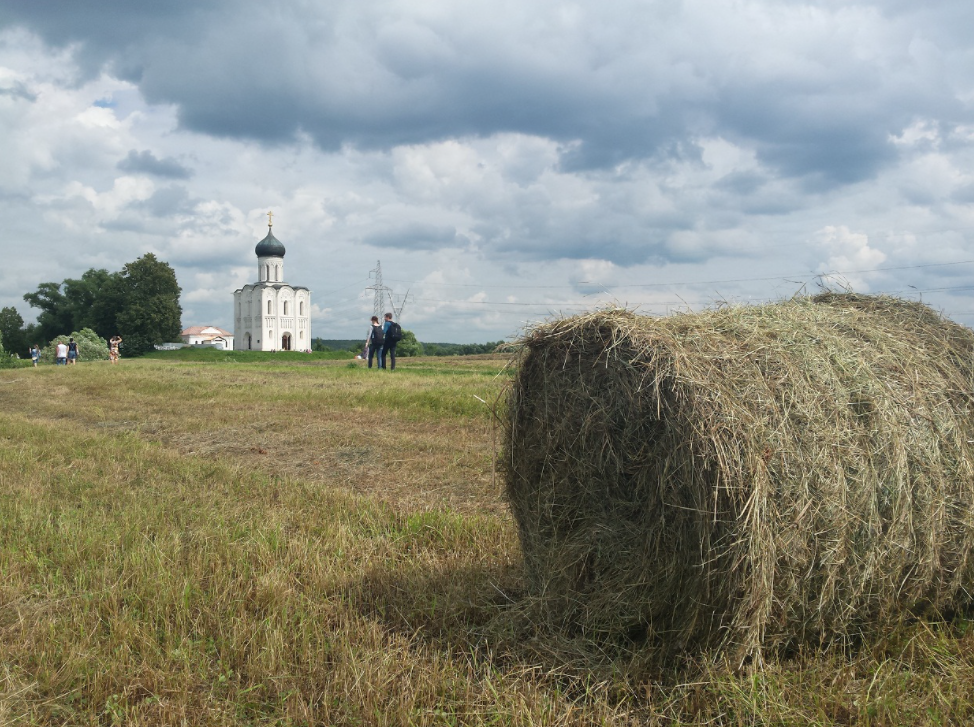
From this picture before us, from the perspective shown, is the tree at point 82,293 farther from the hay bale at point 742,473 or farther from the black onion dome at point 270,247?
the hay bale at point 742,473

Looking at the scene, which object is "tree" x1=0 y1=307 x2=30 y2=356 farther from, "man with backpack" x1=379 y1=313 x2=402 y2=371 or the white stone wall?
"man with backpack" x1=379 y1=313 x2=402 y2=371

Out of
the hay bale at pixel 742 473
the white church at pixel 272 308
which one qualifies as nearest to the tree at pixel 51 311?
the white church at pixel 272 308

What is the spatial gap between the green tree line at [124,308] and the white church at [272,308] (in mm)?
16023

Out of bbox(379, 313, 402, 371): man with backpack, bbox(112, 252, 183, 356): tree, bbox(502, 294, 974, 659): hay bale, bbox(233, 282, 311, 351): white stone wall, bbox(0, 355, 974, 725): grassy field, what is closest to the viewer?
bbox(0, 355, 974, 725): grassy field

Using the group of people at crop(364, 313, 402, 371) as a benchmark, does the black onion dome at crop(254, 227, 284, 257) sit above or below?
above

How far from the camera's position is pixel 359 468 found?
37.0ft

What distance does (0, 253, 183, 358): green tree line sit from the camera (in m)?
94.4

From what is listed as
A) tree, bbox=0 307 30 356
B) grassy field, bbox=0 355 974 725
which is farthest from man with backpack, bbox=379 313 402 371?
tree, bbox=0 307 30 356

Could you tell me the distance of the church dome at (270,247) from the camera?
11531cm

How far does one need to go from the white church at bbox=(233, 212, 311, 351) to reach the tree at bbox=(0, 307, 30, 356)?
2914 centimetres

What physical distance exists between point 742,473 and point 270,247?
118 meters

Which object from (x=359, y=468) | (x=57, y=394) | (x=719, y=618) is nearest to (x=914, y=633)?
(x=719, y=618)

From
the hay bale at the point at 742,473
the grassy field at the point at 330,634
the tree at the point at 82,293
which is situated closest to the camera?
the grassy field at the point at 330,634

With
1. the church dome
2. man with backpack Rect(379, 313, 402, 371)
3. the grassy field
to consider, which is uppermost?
the church dome
